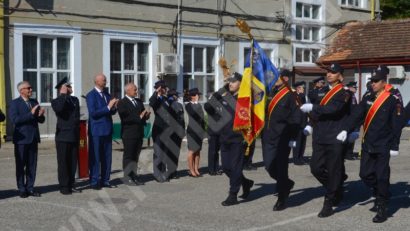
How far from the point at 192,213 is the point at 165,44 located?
44.0 feet

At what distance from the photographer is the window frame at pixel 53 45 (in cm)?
1809

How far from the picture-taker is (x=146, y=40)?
2142 centimetres

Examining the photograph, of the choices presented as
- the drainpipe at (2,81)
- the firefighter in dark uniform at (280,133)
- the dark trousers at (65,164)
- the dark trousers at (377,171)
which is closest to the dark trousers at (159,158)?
the dark trousers at (65,164)

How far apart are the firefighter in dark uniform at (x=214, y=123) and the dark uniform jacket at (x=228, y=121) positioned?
15 centimetres

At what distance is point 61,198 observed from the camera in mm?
10312

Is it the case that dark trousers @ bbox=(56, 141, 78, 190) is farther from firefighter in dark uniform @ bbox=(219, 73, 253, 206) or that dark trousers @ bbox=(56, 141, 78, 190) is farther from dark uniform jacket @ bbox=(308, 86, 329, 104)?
dark uniform jacket @ bbox=(308, 86, 329, 104)

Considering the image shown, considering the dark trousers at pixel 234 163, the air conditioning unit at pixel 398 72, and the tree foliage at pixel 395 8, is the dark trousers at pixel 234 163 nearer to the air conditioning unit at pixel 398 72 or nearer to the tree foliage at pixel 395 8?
the air conditioning unit at pixel 398 72

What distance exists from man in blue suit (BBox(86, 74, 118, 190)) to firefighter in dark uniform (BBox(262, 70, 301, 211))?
284cm

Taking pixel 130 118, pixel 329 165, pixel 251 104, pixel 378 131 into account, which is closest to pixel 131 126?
pixel 130 118

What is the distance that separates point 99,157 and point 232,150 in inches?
99.6

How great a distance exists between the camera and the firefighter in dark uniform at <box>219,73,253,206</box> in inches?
387

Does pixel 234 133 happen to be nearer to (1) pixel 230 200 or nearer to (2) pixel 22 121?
(1) pixel 230 200

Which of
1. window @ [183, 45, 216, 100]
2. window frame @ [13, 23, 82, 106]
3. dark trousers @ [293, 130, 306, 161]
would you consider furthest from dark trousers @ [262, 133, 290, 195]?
window @ [183, 45, 216, 100]

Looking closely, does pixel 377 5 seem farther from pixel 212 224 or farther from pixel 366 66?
pixel 212 224
